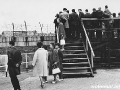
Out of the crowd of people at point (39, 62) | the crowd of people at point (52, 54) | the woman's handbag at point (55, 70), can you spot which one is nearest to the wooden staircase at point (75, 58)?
the crowd of people at point (52, 54)

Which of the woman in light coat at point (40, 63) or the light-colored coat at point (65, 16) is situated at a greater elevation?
the light-colored coat at point (65, 16)

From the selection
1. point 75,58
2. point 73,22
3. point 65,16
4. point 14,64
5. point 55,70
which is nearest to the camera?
point 14,64

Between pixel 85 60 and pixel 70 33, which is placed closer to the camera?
pixel 85 60

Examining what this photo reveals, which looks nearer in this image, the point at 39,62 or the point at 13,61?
the point at 13,61

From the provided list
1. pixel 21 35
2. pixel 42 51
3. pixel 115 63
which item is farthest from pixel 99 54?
pixel 42 51

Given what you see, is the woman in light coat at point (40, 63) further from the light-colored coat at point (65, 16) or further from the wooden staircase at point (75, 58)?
the light-colored coat at point (65, 16)

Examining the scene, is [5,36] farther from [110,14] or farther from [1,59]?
[110,14]

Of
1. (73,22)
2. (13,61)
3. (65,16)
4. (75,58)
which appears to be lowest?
(75,58)

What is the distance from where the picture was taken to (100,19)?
534 inches

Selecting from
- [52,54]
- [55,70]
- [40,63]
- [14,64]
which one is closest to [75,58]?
[52,54]

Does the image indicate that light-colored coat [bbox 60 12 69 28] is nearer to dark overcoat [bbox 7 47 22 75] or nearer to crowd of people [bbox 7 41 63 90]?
crowd of people [bbox 7 41 63 90]

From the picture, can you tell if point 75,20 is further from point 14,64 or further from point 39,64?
point 14,64

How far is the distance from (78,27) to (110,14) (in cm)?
209

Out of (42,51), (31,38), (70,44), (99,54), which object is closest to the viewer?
(42,51)
